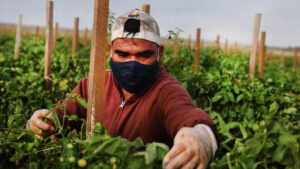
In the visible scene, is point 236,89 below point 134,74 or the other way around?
below

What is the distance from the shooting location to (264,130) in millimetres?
1042

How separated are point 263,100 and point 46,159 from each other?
8.75 ft

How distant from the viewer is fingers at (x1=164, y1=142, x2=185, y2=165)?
1056 mm

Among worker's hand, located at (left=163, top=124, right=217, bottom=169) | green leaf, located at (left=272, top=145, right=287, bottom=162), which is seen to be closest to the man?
worker's hand, located at (left=163, top=124, right=217, bottom=169)

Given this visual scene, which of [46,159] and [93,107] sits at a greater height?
[93,107]

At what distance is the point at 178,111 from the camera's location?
158 centimetres

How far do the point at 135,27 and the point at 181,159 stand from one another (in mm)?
1022

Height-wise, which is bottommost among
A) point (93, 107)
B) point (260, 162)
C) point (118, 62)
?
point (260, 162)

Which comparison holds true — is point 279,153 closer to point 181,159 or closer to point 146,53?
A: point 181,159

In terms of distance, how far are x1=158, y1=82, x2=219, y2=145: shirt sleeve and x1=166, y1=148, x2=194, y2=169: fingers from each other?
0.23m

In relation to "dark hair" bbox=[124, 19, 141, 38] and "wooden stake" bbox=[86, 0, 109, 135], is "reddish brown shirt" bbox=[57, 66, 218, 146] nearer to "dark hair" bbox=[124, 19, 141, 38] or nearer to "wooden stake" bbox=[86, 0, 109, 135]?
"dark hair" bbox=[124, 19, 141, 38]

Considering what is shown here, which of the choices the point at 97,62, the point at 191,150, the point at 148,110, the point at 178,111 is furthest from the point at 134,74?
the point at 191,150

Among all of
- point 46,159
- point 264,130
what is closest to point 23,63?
point 46,159

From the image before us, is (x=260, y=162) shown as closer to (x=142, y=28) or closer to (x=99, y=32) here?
(x=99, y=32)
